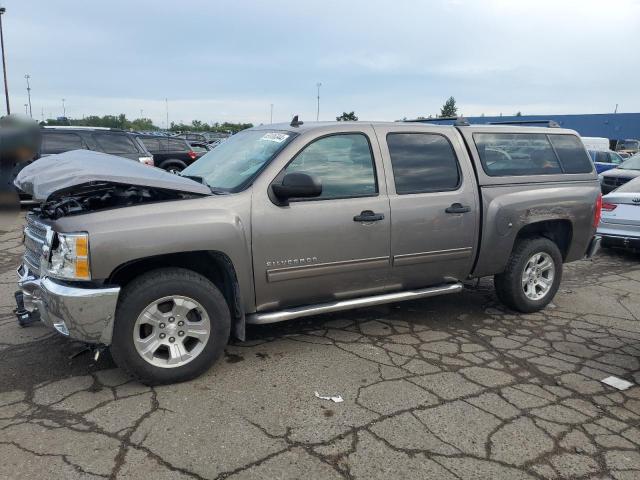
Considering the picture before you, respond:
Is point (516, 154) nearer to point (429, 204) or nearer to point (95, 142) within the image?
point (429, 204)

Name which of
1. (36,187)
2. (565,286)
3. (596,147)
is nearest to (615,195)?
(565,286)

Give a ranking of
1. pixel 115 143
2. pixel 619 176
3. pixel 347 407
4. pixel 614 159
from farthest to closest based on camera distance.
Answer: pixel 614 159 → pixel 115 143 → pixel 619 176 → pixel 347 407

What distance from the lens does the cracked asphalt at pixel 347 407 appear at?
2.69 m

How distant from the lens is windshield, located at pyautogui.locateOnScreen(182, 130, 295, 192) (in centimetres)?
392

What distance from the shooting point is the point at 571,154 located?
17.5 ft

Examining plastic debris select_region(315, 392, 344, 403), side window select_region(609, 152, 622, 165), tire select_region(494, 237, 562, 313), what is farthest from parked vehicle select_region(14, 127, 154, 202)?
side window select_region(609, 152, 622, 165)

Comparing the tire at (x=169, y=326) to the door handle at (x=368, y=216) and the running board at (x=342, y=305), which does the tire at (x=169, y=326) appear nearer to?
the running board at (x=342, y=305)

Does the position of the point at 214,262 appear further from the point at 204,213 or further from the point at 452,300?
the point at 452,300

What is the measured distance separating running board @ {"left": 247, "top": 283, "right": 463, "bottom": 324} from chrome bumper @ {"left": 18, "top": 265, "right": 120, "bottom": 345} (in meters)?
1.01

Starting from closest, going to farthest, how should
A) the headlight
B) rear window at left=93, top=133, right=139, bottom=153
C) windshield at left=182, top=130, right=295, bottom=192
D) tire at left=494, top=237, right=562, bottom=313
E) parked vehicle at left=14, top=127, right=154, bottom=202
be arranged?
the headlight, windshield at left=182, top=130, right=295, bottom=192, tire at left=494, top=237, right=562, bottom=313, parked vehicle at left=14, top=127, right=154, bottom=202, rear window at left=93, top=133, right=139, bottom=153

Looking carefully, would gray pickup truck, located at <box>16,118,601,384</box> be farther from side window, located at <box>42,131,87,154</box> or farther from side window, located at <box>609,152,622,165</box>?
side window, located at <box>609,152,622,165</box>

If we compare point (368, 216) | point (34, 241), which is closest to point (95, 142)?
point (34, 241)

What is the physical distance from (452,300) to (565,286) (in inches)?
73.3

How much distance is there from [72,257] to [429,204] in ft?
Result: 9.14
